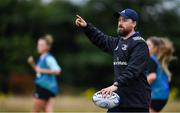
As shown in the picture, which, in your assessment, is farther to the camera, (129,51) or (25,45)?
(25,45)

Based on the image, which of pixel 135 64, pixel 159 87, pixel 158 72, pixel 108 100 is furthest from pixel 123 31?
pixel 159 87

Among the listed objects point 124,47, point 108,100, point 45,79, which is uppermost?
point 124,47

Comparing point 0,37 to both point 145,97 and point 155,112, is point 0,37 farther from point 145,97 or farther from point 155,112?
point 145,97

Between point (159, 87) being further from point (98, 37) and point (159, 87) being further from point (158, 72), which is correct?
point (98, 37)

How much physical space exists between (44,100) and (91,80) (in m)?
29.7

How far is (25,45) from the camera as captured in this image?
31062 mm

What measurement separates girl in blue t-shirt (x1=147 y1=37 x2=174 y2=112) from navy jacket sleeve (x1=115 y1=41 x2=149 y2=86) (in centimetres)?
352

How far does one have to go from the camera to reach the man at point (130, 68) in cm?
770

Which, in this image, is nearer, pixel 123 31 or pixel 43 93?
pixel 123 31

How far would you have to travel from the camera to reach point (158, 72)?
11.6 metres

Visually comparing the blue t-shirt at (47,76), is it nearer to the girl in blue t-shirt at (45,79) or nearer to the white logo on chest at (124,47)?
the girl in blue t-shirt at (45,79)

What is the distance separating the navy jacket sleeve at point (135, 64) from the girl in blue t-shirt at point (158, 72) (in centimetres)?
352

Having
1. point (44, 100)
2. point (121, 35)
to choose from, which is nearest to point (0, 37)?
point (44, 100)

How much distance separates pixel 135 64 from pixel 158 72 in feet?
12.9
